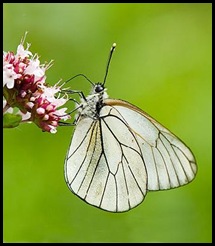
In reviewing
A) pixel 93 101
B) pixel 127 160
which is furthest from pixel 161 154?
pixel 93 101

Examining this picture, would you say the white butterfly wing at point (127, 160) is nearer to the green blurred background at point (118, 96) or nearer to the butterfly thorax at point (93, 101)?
the butterfly thorax at point (93, 101)

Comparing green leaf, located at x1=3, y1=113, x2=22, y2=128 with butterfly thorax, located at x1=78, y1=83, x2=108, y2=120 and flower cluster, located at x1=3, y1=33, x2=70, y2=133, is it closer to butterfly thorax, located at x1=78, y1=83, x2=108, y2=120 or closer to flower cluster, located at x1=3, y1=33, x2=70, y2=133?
flower cluster, located at x1=3, y1=33, x2=70, y2=133

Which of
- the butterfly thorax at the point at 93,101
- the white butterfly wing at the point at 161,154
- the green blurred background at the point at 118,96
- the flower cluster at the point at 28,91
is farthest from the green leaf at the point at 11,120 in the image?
the green blurred background at the point at 118,96

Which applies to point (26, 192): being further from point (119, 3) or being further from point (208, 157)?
point (119, 3)

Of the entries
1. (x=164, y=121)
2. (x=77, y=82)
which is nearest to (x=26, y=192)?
(x=77, y=82)

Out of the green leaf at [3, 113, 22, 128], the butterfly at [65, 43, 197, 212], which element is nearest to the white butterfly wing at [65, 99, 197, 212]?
the butterfly at [65, 43, 197, 212]

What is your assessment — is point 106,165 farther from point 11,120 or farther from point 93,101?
point 11,120
